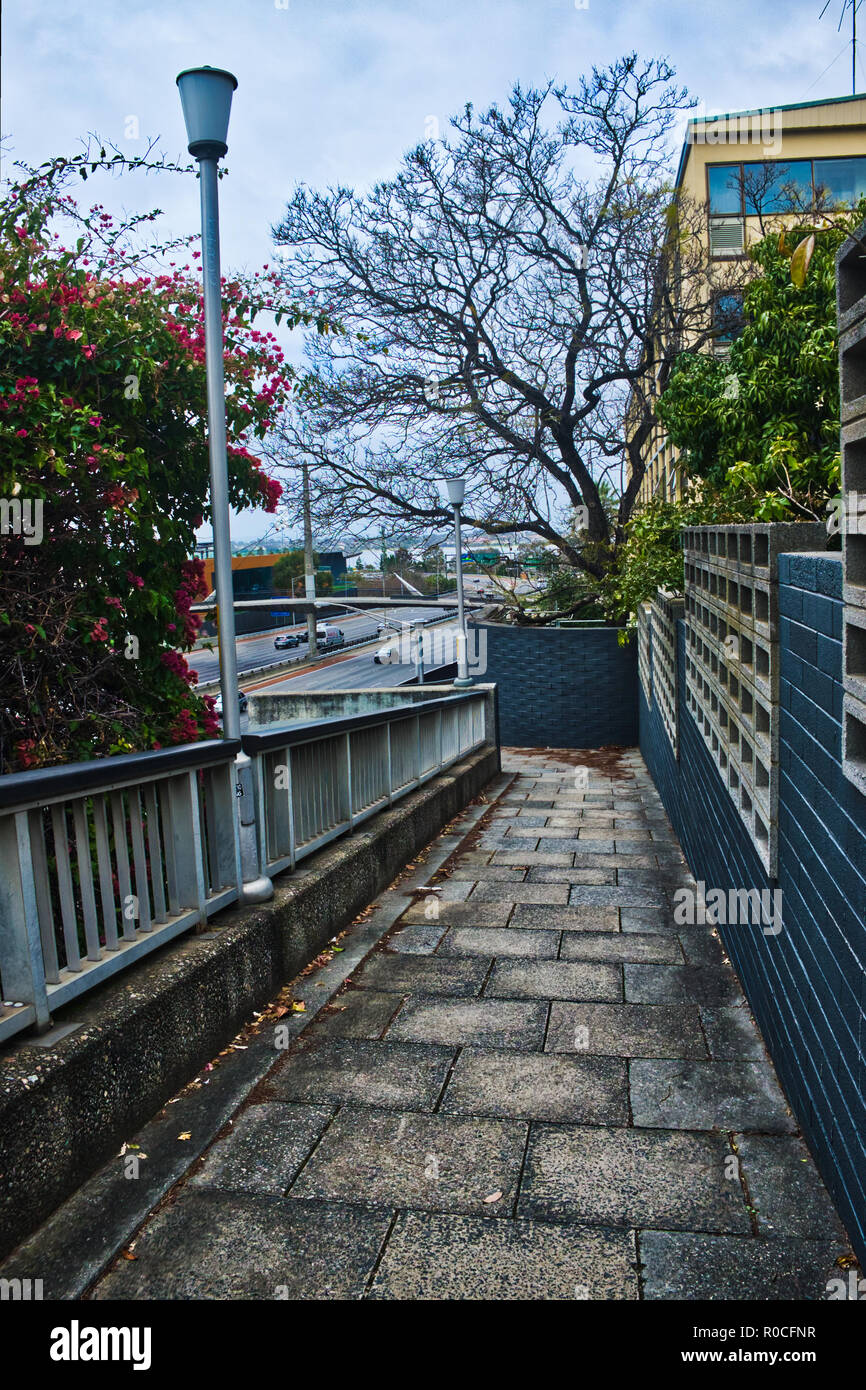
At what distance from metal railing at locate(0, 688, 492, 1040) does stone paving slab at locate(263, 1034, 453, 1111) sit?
2.29ft

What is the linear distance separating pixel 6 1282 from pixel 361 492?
20.5m

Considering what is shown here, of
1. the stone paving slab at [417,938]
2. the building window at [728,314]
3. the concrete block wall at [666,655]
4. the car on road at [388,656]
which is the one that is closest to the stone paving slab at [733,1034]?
the stone paving slab at [417,938]

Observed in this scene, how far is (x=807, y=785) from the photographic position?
10.6 feet

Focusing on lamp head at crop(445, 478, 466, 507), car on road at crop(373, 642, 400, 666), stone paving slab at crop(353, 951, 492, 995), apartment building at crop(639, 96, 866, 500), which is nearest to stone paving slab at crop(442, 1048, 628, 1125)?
stone paving slab at crop(353, 951, 492, 995)

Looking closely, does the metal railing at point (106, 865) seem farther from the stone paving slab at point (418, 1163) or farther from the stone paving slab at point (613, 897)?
the stone paving slab at point (613, 897)

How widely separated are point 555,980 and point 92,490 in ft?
10.9

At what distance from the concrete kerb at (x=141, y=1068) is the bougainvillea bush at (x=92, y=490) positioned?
52.2 inches

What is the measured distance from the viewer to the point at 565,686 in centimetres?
2048

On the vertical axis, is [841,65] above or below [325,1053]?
above

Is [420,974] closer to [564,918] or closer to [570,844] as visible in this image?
[564,918]

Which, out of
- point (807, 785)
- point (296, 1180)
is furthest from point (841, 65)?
point (296, 1180)

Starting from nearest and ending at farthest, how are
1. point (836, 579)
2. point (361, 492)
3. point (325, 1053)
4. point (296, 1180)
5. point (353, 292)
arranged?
point (836, 579)
point (296, 1180)
point (325, 1053)
point (353, 292)
point (361, 492)

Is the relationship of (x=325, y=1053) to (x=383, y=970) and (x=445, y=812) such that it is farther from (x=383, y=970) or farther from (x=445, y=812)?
(x=445, y=812)

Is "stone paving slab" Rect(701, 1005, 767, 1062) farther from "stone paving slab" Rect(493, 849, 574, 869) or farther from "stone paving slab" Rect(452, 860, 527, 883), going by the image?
"stone paving slab" Rect(493, 849, 574, 869)
